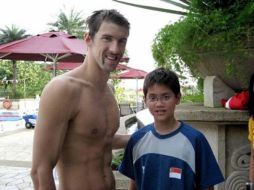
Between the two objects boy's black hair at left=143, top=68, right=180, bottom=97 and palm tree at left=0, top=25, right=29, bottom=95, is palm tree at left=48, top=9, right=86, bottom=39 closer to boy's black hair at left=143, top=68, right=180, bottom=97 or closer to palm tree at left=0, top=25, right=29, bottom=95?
palm tree at left=0, top=25, right=29, bottom=95

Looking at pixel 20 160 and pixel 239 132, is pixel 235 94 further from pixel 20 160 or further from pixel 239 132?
pixel 20 160

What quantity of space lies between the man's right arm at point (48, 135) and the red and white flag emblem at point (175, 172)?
56 cm

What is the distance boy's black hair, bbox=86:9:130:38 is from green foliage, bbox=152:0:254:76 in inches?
36.1

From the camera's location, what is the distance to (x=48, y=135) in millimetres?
1951

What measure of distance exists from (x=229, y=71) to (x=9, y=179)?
5.67 m

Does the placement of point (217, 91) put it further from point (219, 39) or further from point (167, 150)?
point (167, 150)

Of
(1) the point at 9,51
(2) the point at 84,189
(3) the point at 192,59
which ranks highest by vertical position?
(1) the point at 9,51

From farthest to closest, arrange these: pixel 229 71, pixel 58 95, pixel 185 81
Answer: pixel 185 81 < pixel 229 71 < pixel 58 95

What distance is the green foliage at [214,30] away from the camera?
9.18 feet

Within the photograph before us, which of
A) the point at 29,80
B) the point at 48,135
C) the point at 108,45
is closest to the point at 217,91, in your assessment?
the point at 108,45

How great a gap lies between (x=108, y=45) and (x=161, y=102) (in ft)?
1.30

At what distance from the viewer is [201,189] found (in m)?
2.04

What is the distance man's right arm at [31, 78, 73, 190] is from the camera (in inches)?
76.9

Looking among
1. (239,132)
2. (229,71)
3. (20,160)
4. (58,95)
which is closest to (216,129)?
(239,132)
